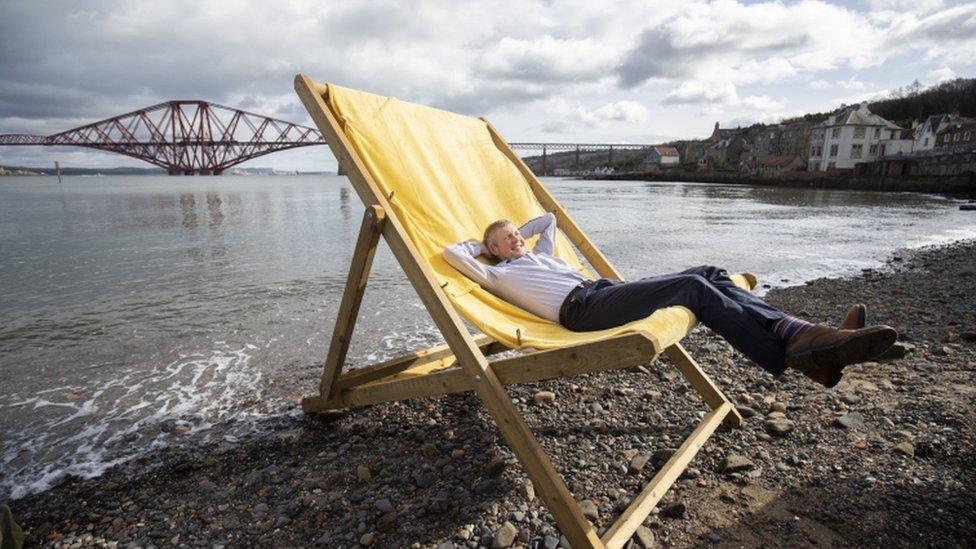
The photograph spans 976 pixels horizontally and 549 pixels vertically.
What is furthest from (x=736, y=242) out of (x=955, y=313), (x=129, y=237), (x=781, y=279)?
(x=129, y=237)

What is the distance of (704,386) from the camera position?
2770 mm

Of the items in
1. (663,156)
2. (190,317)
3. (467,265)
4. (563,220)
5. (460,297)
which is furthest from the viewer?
(663,156)

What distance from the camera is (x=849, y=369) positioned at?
3.57m

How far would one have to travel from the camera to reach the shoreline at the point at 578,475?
2037 millimetres

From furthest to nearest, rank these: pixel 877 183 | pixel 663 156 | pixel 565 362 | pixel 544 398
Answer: pixel 663 156 → pixel 877 183 → pixel 544 398 → pixel 565 362

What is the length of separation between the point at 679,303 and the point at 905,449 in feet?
4.73

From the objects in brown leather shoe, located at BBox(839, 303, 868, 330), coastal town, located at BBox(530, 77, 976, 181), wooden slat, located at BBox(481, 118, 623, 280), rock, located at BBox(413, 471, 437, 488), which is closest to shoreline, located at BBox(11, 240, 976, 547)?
rock, located at BBox(413, 471, 437, 488)

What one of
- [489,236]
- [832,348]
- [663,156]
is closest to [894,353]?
[832,348]

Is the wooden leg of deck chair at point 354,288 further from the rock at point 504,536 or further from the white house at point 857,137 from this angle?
the white house at point 857,137

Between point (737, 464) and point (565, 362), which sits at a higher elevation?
point (565, 362)

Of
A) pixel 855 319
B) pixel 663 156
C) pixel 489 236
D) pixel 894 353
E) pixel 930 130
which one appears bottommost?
pixel 894 353

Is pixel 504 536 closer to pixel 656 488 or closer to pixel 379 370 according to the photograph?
pixel 656 488

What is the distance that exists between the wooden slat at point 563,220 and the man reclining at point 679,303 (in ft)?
1.00

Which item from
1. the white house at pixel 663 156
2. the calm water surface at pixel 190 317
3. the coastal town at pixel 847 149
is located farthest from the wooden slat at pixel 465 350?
the white house at pixel 663 156
